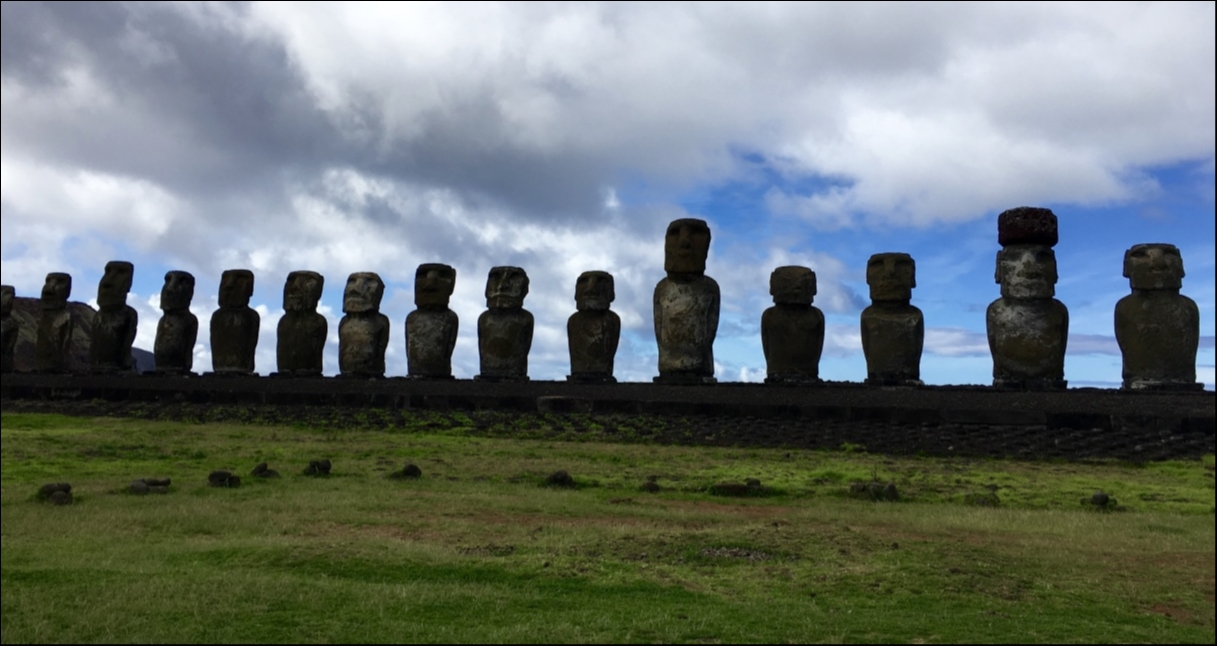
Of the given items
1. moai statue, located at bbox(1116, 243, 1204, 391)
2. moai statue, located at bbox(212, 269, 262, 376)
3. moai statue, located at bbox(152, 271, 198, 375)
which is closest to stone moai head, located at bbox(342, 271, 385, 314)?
moai statue, located at bbox(212, 269, 262, 376)

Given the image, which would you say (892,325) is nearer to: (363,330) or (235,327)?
Answer: (363,330)

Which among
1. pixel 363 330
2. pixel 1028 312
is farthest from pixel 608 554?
pixel 363 330

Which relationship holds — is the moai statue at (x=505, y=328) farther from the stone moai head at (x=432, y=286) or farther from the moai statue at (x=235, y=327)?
the moai statue at (x=235, y=327)

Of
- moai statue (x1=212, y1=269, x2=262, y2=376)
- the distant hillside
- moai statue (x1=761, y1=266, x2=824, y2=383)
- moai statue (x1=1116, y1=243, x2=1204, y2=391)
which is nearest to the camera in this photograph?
moai statue (x1=1116, y1=243, x2=1204, y2=391)

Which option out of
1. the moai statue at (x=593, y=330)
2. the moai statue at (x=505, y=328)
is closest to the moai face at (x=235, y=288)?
the moai statue at (x=505, y=328)

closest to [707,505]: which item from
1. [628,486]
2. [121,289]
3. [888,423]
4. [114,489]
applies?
[628,486]

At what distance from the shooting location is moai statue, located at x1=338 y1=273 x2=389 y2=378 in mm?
18844

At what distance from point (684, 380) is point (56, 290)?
14.1 m

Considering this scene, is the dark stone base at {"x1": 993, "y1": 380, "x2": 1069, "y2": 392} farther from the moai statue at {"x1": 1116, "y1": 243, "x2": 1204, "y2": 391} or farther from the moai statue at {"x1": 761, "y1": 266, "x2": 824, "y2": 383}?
the moai statue at {"x1": 761, "y1": 266, "x2": 824, "y2": 383}

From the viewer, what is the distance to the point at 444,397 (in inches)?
664

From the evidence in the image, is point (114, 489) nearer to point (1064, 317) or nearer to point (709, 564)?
point (709, 564)

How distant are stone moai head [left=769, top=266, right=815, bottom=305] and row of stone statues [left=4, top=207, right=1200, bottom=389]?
0.02 meters

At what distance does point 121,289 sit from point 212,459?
12.6 m

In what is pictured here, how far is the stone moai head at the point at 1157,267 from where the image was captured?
13688 mm
